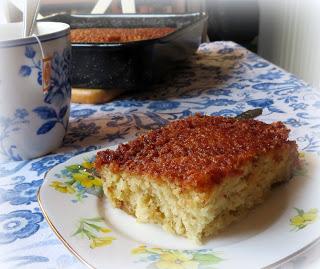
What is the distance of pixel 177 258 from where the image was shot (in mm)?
393

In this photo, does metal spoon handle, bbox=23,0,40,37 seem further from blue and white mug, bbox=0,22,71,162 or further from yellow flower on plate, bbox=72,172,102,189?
yellow flower on plate, bbox=72,172,102,189

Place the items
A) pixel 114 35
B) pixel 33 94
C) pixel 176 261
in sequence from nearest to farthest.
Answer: pixel 176 261 < pixel 33 94 < pixel 114 35

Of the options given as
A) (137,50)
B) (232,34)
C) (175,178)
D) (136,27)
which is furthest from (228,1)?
(175,178)

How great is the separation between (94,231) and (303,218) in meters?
0.22

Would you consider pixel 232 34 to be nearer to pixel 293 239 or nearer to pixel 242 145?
pixel 242 145

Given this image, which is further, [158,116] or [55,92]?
[158,116]

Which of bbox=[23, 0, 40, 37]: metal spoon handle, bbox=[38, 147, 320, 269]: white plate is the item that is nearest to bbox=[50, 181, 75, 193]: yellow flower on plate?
bbox=[38, 147, 320, 269]: white plate

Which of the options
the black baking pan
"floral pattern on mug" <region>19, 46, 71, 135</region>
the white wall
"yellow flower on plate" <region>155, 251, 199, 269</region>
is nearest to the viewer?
"yellow flower on plate" <region>155, 251, 199, 269</region>

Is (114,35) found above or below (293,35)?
above

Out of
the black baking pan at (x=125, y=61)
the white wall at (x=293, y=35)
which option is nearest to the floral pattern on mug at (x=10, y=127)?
the black baking pan at (x=125, y=61)

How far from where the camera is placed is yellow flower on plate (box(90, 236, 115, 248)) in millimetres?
411

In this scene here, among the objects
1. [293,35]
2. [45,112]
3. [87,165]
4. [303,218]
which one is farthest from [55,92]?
[293,35]

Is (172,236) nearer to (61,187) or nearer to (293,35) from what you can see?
(61,187)

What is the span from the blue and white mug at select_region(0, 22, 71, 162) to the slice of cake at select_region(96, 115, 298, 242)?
168mm
